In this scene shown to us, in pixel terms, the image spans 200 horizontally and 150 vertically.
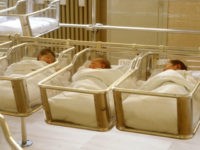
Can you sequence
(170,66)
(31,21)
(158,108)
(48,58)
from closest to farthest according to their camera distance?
(158,108), (170,66), (48,58), (31,21)

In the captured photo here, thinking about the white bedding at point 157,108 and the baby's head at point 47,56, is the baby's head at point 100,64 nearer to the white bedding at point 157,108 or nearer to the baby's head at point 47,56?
the baby's head at point 47,56

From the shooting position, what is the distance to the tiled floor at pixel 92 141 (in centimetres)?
Answer: 297

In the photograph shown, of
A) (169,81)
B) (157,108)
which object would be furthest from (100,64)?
(157,108)

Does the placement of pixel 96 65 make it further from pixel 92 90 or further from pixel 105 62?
pixel 92 90

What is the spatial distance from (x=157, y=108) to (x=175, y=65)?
0.56 metres

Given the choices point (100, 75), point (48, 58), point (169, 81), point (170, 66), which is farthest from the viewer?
point (48, 58)

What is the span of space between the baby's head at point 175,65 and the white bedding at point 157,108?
0.31 m

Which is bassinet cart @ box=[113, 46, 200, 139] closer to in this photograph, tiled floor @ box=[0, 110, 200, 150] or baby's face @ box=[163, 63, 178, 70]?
baby's face @ box=[163, 63, 178, 70]

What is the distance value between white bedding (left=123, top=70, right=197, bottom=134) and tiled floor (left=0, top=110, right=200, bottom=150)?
103 cm

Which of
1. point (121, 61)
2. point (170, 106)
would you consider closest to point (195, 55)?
point (121, 61)

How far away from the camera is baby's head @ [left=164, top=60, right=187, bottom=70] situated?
236cm

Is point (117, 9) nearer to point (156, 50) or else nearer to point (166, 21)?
point (166, 21)

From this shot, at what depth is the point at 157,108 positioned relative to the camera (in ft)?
6.13

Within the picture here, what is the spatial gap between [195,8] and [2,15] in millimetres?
1946
